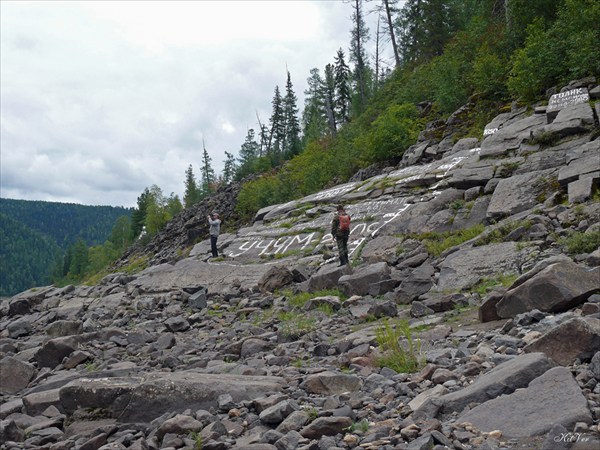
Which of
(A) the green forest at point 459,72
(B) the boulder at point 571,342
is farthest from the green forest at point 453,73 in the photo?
(B) the boulder at point 571,342

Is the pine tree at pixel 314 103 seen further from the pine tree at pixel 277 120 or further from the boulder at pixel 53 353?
the boulder at pixel 53 353

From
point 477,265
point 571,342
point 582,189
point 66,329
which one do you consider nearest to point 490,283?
point 477,265

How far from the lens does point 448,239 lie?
45.5 ft

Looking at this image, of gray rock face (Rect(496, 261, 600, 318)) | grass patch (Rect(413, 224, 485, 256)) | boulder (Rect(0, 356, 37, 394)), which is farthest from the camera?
grass patch (Rect(413, 224, 485, 256))

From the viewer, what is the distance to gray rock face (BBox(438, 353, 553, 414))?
4383mm

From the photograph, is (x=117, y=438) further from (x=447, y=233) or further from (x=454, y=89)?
(x=454, y=89)

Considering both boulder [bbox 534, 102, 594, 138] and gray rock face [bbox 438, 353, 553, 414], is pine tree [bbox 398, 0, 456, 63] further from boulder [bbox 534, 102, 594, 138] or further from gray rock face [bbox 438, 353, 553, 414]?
gray rock face [bbox 438, 353, 553, 414]

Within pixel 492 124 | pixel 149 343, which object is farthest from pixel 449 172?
pixel 149 343

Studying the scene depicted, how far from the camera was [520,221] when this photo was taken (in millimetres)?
12188

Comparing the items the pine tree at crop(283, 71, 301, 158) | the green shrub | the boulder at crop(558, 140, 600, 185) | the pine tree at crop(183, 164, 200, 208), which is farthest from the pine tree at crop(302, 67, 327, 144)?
the boulder at crop(558, 140, 600, 185)

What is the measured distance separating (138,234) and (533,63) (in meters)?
94.8

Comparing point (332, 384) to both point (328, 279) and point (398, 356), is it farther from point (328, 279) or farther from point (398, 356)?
point (328, 279)

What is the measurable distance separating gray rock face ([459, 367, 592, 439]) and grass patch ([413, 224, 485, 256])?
9133mm

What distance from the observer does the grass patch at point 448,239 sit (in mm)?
13445
